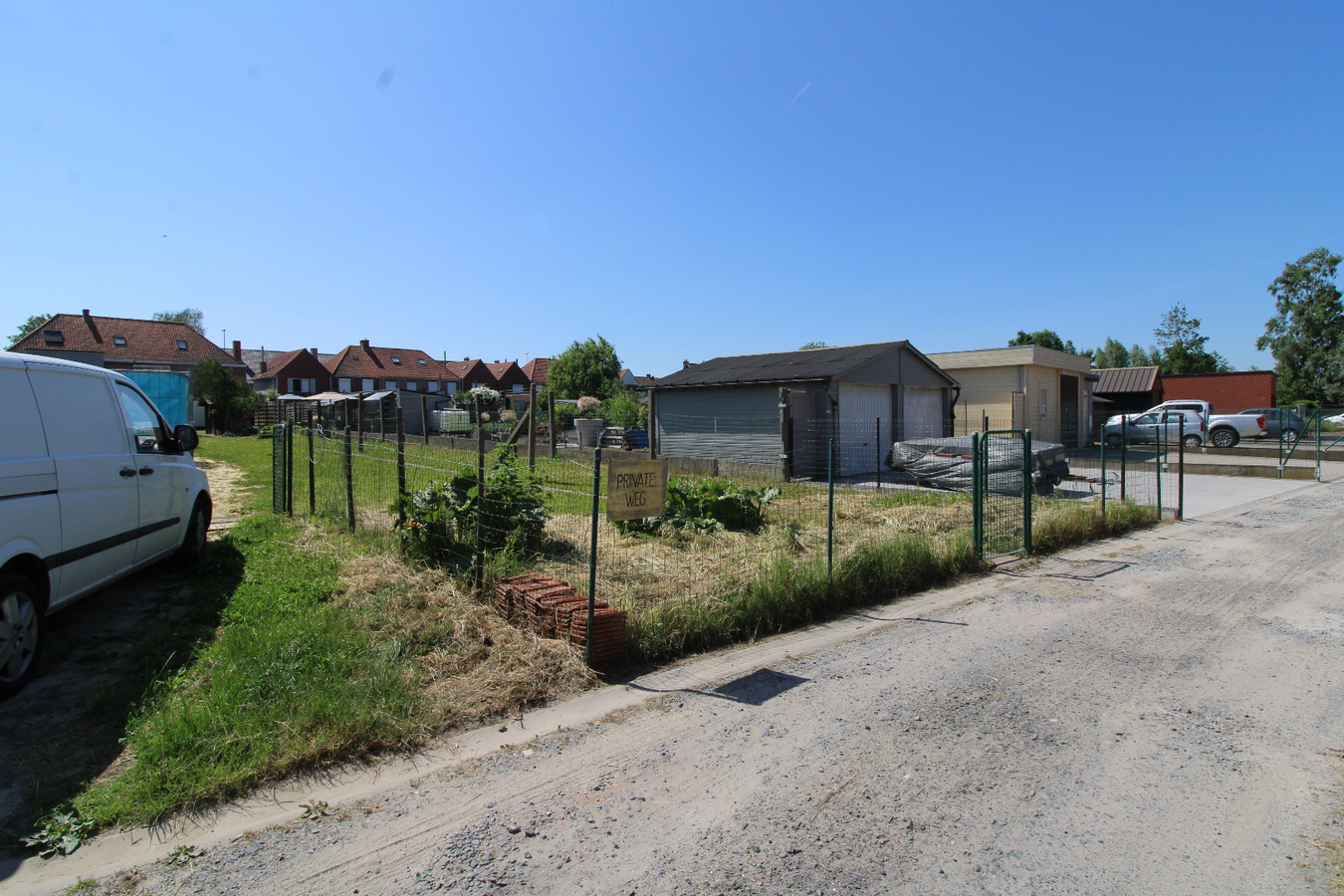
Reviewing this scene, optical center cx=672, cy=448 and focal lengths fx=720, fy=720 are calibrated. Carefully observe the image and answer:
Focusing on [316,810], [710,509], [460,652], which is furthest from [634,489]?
[710,509]

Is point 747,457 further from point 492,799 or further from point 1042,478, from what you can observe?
point 492,799

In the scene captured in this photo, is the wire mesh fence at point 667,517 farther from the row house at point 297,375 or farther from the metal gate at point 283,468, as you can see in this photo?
the row house at point 297,375

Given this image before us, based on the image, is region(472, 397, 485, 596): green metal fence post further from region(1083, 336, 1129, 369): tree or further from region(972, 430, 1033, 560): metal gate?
region(1083, 336, 1129, 369): tree

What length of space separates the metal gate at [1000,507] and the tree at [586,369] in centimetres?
4506

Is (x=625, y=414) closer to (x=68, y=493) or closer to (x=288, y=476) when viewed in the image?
(x=288, y=476)

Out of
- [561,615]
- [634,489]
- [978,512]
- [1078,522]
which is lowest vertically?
[1078,522]

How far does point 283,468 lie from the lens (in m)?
10.5

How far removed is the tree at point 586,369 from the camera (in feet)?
176

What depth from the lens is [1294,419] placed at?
28156mm

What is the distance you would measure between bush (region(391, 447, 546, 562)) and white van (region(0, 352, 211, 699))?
197cm

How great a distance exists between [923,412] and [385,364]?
60191 millimetres

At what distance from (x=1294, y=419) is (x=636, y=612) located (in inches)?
1328

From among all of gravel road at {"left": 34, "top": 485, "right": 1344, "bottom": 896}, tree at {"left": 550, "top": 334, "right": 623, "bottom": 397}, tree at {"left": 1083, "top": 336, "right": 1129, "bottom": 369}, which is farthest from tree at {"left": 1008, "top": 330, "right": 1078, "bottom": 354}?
gravel road at {"left": 34, "top": 485, "right": 1344, "bottom": 896}

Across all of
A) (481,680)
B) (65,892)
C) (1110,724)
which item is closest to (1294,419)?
(1110,724)
